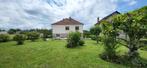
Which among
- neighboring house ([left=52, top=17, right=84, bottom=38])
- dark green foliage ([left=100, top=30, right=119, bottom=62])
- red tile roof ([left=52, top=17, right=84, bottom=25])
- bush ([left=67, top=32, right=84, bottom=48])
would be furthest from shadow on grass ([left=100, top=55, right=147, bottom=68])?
red tile roof ([left=52, top=17, right=84, bottom=25])

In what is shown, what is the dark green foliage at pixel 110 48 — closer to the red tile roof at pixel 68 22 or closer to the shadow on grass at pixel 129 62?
the shadow on grass at pixel 129 62

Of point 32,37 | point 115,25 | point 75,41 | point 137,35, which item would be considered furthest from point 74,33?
point 32,37

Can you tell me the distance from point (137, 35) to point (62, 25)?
32810mm

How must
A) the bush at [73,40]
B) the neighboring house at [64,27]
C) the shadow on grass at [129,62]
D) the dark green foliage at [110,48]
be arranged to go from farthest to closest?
1. the neighboring house at [64,27]
2. the bush at [73,40]
3. the dark green foliage at [110,48]
4. the shadow on grass at [129,62]

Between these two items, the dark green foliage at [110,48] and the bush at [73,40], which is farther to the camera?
the bush at [73,40]

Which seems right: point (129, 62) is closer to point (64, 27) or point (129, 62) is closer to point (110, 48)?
point (110, 48)

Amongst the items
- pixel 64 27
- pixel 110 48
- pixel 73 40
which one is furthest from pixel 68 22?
pixel 110 48

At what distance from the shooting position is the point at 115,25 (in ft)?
60.1

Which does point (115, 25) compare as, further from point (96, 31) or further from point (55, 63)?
point (96, 31)

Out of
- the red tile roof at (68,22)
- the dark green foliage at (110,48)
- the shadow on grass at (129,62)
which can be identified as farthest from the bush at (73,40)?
the red tile roof at (68,22)

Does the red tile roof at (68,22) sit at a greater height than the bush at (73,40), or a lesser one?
greater

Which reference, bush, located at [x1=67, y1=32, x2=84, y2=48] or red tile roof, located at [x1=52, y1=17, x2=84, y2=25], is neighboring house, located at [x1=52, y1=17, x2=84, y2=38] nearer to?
red tile roof, located at [x1=52, y1=17, x2=84, y2=25]

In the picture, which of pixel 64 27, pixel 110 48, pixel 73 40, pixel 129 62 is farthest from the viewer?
pixel 64 27

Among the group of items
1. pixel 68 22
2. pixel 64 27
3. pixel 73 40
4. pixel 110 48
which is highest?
pixel 68 22
